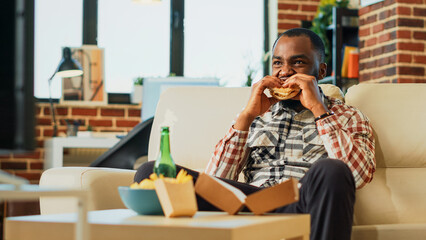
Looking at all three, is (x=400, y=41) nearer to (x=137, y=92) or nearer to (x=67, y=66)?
(x=137, y=92)

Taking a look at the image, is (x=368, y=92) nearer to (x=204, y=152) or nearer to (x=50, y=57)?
(x=204, y=152)

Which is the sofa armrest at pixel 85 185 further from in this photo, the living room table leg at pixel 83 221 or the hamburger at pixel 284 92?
the living room table leg at pixel 83 221

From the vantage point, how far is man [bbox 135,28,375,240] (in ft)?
6.73

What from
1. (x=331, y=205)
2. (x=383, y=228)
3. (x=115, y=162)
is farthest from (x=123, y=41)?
(x=331, y=205)

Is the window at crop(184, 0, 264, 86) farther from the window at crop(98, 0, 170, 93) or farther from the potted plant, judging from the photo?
the potted plant

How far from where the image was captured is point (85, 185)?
80.1 inches

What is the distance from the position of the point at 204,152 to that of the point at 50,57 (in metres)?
2.98

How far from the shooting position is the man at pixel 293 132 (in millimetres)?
2051

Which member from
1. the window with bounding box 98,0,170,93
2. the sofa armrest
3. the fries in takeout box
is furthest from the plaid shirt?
the window with bounding box 98,0,170,93

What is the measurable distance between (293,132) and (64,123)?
3050 mm

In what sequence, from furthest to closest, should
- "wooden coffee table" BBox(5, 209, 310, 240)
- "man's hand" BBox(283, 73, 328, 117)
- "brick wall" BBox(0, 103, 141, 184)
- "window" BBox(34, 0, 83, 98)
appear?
"window" BBox(34, 0, 83, 98) → "brick wall" BBox(0, 103, 141, 184) → "man's hand" BBox(283, 73, 328, 117) → "wooden coffee table" BBox(5, 209, 310, 240)

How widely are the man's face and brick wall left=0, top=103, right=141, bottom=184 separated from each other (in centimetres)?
286

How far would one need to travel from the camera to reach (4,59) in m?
0.76

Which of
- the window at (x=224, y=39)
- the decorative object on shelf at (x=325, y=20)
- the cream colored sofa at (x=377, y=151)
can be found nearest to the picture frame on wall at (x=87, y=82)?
the window at (x=224, y=39)
